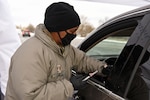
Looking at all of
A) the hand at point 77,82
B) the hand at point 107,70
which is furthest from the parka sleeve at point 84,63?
the hand at point 77,82

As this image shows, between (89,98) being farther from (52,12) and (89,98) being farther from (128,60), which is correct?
(52,12)

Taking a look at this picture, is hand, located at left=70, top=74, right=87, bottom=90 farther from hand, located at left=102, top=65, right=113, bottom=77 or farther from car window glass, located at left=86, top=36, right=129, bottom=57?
car window glass, located at left=86, top=36, right=129, bottom=57

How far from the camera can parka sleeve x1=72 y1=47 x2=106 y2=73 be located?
288cm

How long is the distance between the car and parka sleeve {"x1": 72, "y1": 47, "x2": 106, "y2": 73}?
0.25ft

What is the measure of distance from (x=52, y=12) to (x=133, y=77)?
702mm

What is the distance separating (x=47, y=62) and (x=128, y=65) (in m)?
0.55

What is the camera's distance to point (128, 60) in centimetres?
238

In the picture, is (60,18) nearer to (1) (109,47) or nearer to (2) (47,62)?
(2) (47,62)

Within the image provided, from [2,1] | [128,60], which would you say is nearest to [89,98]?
[128,60]

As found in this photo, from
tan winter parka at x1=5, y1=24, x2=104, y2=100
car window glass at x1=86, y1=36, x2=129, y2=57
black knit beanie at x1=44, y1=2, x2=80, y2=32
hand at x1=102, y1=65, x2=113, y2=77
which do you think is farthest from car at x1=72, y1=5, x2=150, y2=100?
black knit beanie at x1=44, y1=2, x2=80, y2=32

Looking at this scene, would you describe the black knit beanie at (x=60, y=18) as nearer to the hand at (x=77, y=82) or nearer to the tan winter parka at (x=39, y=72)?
the tan winter parka at (x=39, y=72)

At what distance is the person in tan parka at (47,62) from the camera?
91.0 inches

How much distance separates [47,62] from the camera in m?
2.38

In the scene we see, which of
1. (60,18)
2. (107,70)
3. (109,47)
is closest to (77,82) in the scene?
(107,70)
